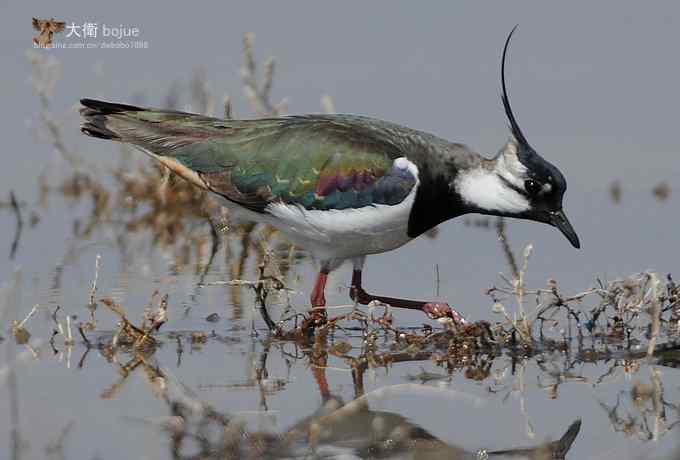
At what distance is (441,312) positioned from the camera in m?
7.90

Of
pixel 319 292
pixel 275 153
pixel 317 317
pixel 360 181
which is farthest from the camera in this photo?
pixel 319 292

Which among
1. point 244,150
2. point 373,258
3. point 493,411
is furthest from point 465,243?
point 493,411

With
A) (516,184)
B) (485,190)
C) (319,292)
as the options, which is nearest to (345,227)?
(319,292)

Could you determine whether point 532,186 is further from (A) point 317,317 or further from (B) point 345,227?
(A) point 317,317

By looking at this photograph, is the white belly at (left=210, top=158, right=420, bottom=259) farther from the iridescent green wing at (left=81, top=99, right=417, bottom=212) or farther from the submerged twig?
the submerged twig

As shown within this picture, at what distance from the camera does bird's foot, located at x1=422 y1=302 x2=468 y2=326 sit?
7734 mm

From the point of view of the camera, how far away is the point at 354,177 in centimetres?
790

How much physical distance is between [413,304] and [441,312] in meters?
0.32

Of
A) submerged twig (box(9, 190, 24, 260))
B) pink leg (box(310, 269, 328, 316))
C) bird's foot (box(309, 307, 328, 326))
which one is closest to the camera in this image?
bird's foot (box(309, 307, 328, 326))

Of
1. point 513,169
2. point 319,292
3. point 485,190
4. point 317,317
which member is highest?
point 513,169

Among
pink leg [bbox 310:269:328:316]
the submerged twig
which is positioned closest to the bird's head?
pink leg [bbox 310:269:328:316]

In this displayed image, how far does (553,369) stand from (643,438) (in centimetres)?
120

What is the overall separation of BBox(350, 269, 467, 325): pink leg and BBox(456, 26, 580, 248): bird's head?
572 mm

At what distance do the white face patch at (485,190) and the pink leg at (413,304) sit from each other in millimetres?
574
